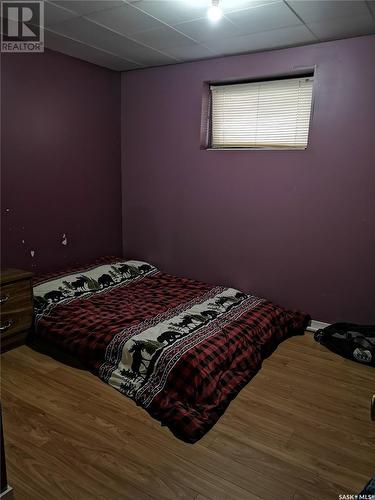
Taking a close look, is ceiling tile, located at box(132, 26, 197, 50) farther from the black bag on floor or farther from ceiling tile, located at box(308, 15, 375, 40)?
the black bag on floor

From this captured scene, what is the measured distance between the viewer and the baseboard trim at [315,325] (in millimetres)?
3195

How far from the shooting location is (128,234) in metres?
4.28

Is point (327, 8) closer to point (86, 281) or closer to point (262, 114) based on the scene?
point (262, 114)

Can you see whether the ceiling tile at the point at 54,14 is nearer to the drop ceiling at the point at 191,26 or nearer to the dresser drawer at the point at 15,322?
the drop ceiling at the point at 191,26

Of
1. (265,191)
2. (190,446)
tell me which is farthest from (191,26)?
(190,446)

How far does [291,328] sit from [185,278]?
4.05 feet

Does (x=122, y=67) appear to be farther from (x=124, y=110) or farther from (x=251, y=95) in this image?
(x=251, y=95)

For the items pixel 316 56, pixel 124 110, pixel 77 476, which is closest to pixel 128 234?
pixel 124 110

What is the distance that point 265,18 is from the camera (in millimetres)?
2473

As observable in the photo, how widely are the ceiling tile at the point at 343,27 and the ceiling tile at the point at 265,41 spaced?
84 mm

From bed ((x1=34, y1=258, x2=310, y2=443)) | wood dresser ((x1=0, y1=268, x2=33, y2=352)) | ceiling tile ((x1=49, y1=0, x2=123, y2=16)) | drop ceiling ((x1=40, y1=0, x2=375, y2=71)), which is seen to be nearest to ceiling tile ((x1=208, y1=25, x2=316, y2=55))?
drop ceiling ((x1=40, y1=0, x2=375, y2=71))

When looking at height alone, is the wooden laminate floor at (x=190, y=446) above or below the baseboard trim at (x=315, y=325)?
below

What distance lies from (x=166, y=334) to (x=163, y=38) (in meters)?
2.28

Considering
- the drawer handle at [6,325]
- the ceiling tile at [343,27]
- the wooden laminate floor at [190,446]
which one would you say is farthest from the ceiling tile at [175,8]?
the wooden laminate floor at [190,446]
